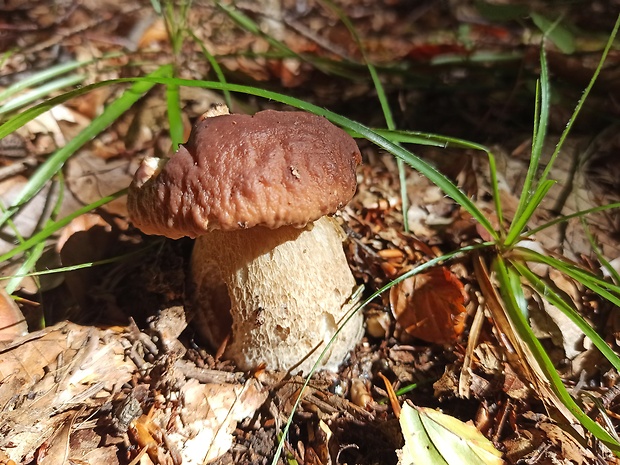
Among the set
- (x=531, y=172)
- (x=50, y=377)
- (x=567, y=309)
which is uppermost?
(x=531, y=172)

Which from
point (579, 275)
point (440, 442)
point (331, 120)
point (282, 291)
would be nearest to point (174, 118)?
point (331, 120)

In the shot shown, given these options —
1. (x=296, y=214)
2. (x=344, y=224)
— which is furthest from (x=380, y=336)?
(x=296, y=214)

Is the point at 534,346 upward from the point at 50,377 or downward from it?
downward

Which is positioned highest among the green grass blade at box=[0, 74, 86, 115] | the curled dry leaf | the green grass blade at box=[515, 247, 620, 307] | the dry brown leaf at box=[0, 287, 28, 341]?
the green grass blade at box=[0, 74, 86, 115]

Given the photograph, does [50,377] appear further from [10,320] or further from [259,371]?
[259,371]

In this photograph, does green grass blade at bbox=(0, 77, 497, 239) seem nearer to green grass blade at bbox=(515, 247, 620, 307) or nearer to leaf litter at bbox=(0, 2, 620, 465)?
green grass blade at bbox=(515, 247, 620, 307)

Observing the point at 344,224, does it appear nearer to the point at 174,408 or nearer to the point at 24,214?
the point at 174,408

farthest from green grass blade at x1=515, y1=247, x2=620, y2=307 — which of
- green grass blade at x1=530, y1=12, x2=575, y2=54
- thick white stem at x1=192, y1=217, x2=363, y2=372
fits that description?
green grass blade at x1=530, y1=12, x2=575, y2=54
